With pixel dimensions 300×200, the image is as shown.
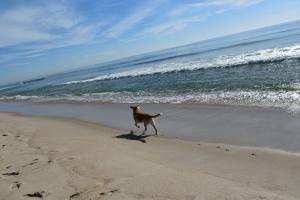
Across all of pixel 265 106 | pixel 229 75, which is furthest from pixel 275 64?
pixel 265 106

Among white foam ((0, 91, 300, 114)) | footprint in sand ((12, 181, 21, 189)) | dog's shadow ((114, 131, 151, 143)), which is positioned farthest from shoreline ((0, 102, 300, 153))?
footprint in sand ((12, 181, 21, 189))

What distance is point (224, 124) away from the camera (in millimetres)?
9711

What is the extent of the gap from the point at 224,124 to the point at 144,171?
4049 mm

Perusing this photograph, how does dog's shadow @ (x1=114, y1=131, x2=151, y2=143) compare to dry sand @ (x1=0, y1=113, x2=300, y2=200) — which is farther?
dog's shadow @ (x1=114, y1=131, x2=151, y2=143)

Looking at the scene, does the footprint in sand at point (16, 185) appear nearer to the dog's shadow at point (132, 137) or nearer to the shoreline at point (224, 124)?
the dog's shadow at point (132, 137)

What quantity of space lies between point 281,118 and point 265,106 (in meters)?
1.74

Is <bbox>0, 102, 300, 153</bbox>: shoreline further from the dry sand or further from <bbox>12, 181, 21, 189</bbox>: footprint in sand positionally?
<bbox>12, 181, 21, 189</bbox>: footprint in sand

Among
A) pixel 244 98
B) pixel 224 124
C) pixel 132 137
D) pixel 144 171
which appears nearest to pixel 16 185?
pixel 144 171

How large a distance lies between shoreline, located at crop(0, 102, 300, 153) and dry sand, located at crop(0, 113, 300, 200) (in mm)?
556

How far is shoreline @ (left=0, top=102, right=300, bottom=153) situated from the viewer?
7.91 metres

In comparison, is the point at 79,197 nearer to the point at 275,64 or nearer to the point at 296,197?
the point at 296,197

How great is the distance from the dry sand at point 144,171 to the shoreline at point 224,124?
556mm

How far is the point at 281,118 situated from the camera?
9.23m

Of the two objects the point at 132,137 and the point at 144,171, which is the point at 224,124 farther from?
the point at 144,171
